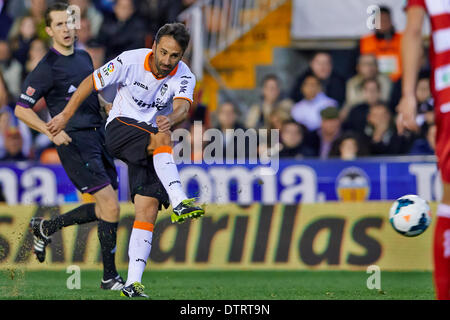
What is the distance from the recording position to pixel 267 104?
1550 centimetres

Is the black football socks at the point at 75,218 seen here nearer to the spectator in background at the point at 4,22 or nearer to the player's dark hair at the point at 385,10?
the player's dark hair at the point at 385,10

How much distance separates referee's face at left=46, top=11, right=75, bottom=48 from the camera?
375 inches

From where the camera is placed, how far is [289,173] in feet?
44.1

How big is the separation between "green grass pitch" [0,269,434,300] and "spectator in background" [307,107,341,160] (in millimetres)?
2917

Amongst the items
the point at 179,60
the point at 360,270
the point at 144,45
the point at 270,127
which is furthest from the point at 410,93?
the point at 144,45

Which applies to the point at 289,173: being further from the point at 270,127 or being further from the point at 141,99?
the point at 141,99

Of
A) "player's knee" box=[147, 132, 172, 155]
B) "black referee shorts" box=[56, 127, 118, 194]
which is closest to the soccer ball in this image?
"player's knee" box=[147, 132, 172, 155]

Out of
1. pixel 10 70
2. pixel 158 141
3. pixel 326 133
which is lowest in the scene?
pixel 158 141

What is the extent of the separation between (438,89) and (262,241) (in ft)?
23.2

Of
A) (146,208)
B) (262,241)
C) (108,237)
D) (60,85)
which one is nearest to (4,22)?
(262,241)

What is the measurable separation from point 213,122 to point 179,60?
7.32 metres

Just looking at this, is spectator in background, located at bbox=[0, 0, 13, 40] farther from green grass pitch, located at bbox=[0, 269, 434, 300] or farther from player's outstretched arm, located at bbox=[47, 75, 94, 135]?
player's outstretched arm, located at bbox=[47, 75, 94, 135]

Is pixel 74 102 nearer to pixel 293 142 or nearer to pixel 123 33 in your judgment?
pixel 293 142

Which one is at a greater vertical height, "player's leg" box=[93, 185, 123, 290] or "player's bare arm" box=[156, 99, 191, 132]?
"player's bare arm" box=[156, 99, 191, 132]
